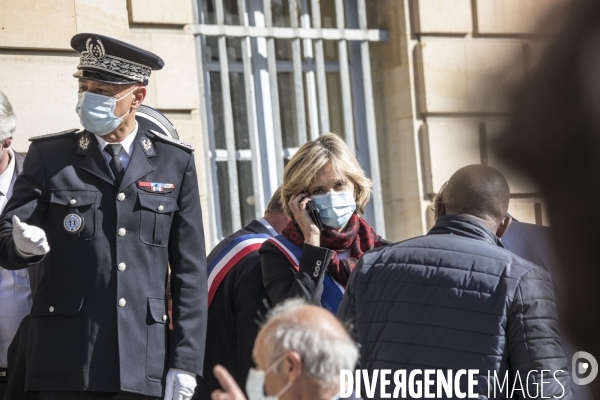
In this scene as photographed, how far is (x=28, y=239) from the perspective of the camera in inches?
115

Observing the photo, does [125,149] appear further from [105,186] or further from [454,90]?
[454,90]

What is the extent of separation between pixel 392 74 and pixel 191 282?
4065 millimetres

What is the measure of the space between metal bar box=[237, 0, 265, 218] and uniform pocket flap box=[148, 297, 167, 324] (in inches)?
127

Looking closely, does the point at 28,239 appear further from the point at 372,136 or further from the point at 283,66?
the point at 372,136

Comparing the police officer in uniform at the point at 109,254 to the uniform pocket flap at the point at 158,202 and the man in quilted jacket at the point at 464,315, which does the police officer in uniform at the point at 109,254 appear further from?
the man in quilted jacket at the point at 464,315

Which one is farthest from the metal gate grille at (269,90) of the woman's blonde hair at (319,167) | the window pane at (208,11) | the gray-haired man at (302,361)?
the gray-haired man at (302,361)

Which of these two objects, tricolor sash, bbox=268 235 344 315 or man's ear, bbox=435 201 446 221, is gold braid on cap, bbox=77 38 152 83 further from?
man's ear, bbox=435 201 446 221

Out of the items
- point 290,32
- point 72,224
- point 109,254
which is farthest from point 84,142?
point 290,32

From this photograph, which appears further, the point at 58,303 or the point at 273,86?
the point at 273,86

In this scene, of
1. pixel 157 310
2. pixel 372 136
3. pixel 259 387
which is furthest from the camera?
pixel 372 136

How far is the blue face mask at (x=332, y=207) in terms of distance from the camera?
12.8ft

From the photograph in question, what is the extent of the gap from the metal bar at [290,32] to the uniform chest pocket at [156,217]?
117 inches

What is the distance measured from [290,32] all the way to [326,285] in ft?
11.2

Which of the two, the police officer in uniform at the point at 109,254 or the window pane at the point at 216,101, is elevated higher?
the window pane at the point at 216,101
